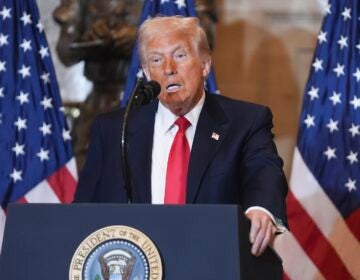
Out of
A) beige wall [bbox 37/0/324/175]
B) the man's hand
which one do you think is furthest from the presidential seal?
beige wall [bbox 37/0/324/175]

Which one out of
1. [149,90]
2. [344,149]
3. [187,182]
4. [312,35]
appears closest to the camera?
[149,90]

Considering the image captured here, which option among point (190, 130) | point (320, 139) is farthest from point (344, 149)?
point (190, 130)

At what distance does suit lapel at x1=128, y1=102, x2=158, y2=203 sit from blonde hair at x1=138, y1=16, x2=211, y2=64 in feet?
0.60

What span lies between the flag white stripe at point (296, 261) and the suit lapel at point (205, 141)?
118cm

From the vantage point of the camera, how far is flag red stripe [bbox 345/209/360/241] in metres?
3.96

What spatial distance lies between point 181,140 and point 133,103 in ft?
1.59

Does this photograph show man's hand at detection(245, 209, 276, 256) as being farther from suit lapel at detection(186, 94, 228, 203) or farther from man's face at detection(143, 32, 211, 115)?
man's face at detection(143, 32, 211, 115)

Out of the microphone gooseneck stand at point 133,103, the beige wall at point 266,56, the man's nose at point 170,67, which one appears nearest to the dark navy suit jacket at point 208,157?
the man's nose at point 170,67

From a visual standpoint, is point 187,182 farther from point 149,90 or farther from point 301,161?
point 301,161

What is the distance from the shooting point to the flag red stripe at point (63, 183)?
4.14 m

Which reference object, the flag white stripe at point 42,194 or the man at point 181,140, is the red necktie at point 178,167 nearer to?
the man at point 181,140

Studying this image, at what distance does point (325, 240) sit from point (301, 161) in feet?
1.21

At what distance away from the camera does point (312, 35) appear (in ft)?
17.0

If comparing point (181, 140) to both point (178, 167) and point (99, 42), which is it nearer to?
point (178, 167)
